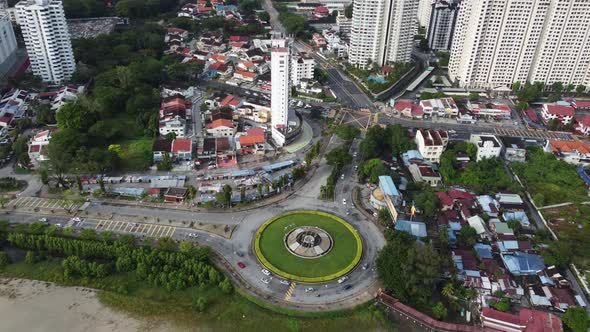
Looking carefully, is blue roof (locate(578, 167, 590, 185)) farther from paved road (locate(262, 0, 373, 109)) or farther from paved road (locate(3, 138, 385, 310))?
paved road (locate(262, 0, 373, 109))

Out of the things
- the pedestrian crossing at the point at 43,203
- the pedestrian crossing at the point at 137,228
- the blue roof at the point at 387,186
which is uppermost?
the blue roof at the point at 387,186

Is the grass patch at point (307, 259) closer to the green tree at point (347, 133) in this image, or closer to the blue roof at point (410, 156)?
the blue roof at point (410, 156)

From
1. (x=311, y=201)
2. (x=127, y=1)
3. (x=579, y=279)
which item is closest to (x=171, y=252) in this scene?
(x=311, y=201)

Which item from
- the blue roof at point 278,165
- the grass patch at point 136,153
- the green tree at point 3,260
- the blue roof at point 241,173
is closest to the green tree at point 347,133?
the blue roof at point 278,165

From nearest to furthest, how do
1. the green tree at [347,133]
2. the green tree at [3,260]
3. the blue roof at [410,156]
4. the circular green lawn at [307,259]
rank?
the circular green lawn at [307,259] < the green tree at [3,260] < the blue roof at [410,156] < the green tree at [347,133]

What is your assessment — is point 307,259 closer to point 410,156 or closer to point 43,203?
point 410,156

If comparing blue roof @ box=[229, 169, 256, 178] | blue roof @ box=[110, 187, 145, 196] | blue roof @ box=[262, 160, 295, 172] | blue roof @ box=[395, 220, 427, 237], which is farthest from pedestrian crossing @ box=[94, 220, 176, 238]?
blue roof @ box=[395, 220, 427, 237]

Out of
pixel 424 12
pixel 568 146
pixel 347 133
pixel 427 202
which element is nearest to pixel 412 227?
pixel 427 202
